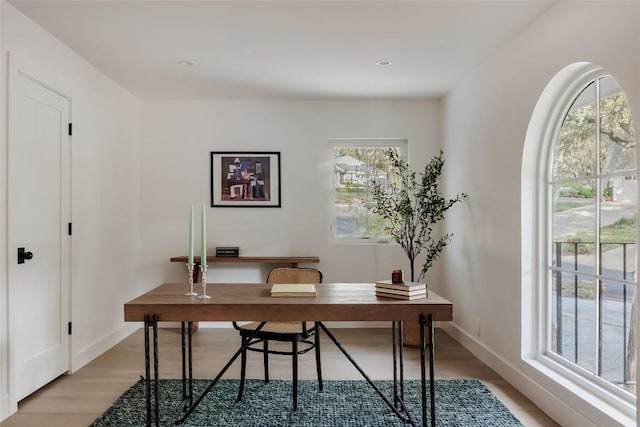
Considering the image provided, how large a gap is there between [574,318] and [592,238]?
0.51 metres

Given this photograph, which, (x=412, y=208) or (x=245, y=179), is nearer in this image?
(x=412, y=208)

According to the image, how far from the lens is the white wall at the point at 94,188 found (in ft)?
9.04

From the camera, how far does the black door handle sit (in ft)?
8.91

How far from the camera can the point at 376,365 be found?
347 centimetres

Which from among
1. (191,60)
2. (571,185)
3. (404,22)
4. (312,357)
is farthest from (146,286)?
(571,185)

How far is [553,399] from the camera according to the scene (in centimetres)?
252

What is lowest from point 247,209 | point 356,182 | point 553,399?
point 553,399

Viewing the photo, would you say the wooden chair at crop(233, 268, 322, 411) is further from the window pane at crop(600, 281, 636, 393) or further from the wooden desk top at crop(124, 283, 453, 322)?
the window pane at crop(600, 281, 636, 393)

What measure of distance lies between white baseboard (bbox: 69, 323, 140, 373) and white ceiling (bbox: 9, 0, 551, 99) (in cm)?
231

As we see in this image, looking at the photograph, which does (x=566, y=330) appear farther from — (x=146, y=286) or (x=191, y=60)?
(x=146, y=286)

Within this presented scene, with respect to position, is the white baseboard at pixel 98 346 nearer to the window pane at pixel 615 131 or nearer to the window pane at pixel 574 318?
the window pane at pixel 574 318

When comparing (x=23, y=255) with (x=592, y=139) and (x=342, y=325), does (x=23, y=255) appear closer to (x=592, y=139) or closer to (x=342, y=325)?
(x=342, y=325)

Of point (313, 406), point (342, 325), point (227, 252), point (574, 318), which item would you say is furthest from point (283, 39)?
point (342, 325)

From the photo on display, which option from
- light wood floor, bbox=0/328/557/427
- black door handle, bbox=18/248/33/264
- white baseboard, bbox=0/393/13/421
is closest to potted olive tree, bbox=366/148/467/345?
light wood floor, bbox=0/328/557/427
